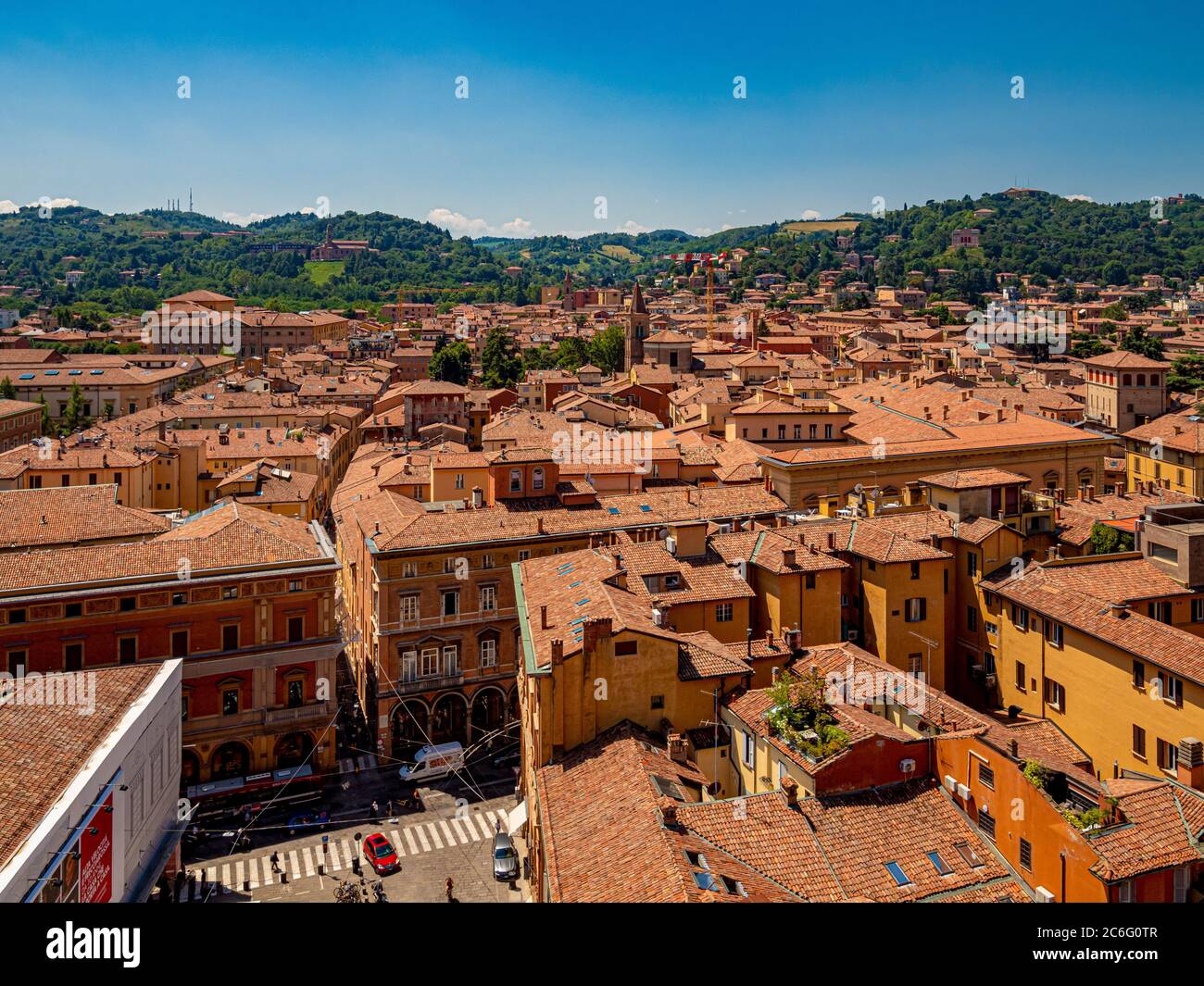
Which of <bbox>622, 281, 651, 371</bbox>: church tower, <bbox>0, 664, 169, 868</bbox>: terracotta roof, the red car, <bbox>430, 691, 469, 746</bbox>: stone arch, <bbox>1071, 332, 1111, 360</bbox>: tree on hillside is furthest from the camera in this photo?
<bbox>1071, 332, 1111, 360</bbox>: tree on hillside

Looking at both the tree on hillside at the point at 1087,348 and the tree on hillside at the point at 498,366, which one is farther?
the tree on hillside at the point at 1087,348

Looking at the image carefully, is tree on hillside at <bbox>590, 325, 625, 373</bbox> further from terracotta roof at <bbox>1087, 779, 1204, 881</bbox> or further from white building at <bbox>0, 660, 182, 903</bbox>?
terracotta roof at <bbox>1087, 779, 1204, 881</bbox>

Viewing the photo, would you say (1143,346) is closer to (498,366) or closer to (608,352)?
(608,352)

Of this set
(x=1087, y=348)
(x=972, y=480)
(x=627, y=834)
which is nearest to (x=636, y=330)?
(x=1087, y=348)

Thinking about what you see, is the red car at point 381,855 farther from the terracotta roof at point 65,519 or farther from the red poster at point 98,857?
the terracotta roof at point 65,519

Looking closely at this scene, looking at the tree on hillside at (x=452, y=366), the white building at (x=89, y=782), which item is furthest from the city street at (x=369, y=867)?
the tree on hillside at (x=452, y=366)

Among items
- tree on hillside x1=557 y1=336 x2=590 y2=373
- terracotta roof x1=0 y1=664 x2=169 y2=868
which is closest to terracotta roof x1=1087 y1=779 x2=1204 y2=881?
terracotta roof x1=0 y1=664 x2=169 y2=868

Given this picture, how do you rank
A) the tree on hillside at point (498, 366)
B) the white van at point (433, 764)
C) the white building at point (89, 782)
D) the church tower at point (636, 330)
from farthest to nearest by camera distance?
the church tower at point (636, 330) → the tree on hillside at point (498, 366) → the white van at point (433, 764) → the white building at point (89, 782)
